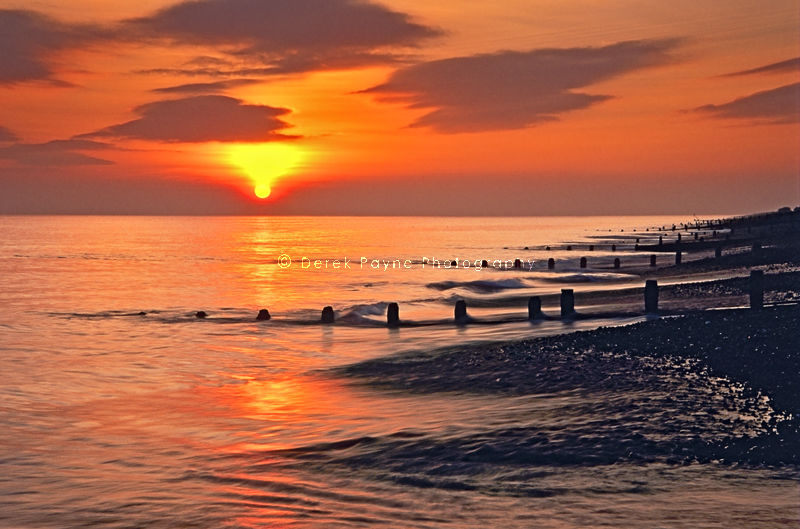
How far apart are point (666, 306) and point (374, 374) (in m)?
13.1

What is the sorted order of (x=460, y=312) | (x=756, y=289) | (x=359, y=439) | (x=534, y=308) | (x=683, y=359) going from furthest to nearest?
1. (x=460, y=312)
2. (x=534, y=308)
3. (x=756, y=289)
4. (x=683, y=359)
5. (x=359, y=439)

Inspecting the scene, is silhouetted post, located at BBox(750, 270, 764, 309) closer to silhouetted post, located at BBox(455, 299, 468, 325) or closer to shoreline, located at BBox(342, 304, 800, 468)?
shoreline, located at BBox(342, 304, 800, 468)

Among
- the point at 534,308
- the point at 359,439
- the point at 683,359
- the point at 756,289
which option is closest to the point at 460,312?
the point at 534,308

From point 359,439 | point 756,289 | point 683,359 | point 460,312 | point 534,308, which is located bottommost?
point 359,439

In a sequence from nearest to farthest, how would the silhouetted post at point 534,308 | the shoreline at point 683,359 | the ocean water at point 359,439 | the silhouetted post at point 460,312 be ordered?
the ocean water at point 359,439 < the shoreline at point 683,359 < the silhouetted post at point 534,308 < the silhouetted post at point 460,312

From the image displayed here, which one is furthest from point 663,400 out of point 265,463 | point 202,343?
point 202,343

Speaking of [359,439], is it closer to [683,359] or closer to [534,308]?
[683,359]

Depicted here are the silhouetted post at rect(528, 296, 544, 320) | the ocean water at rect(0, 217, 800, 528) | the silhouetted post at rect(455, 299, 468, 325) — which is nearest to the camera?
the ocean water at rect(0, 217, 800, 528)

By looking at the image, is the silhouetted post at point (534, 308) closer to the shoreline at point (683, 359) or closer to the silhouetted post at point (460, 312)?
the silhouetted post at point (460, 312)

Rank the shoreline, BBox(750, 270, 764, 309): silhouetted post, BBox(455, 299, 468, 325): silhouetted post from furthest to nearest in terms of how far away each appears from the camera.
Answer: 1. BBox(455, 299, 468, 325): silhouetted post
2. BBox(750, 270, 764, 309): silhouetted post
3. the shoreline

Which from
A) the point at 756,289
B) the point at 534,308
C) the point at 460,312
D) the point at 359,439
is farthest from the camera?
the point at 460,312

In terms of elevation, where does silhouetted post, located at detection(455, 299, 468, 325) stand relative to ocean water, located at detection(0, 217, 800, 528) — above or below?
above

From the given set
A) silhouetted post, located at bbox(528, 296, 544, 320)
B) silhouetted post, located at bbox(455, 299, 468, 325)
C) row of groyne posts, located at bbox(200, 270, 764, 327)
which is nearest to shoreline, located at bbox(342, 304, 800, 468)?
row of groyne posts, located at bbox(200, 270, 764, 327)

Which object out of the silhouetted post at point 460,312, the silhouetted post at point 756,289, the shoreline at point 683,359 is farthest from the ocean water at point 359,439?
the silhouetted post at point 756,289
